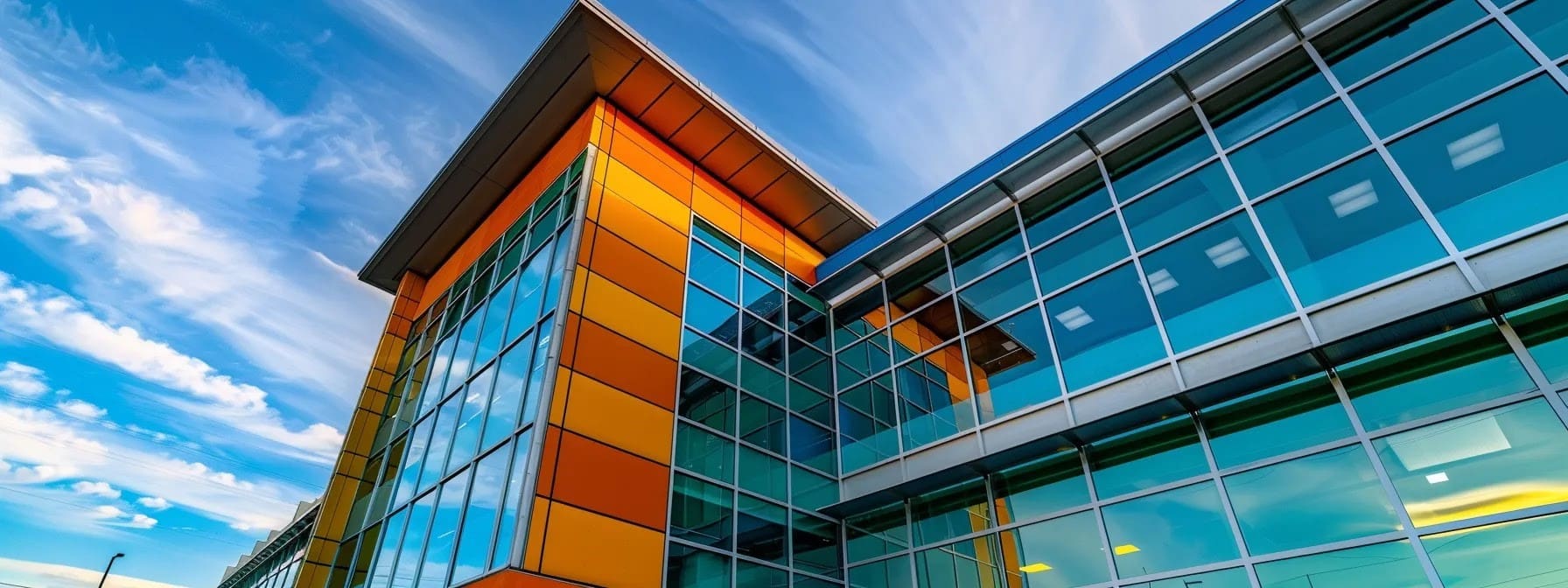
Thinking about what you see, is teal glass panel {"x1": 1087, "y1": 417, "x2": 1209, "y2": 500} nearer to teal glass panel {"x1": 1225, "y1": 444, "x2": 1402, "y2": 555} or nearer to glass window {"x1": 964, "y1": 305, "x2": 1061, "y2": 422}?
teal glass panel {"x1": 1225, "y1": 444, "x2": 1402, "y2": 555}

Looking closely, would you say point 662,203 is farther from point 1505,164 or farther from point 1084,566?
point 1505,164

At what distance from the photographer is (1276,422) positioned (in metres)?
8.95

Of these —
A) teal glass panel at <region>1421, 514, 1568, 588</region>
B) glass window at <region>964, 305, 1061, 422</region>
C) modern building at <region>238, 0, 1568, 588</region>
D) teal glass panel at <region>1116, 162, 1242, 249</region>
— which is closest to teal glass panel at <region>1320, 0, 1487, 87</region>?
modern building at <region>238, 0, 1568, 588</region>

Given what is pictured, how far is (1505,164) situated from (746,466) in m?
10.7

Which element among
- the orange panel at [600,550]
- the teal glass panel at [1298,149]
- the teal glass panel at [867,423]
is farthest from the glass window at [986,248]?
the orange panel at [600,550]

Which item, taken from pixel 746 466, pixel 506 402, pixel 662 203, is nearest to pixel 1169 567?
pixel 746 466

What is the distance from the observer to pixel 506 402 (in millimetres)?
10758

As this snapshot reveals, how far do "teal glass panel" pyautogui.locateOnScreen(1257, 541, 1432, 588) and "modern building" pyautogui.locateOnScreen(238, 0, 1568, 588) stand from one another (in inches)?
1.3

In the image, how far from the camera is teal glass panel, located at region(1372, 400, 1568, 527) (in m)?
6.94

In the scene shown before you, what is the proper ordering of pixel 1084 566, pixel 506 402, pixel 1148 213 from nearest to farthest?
pixel 1084 566, pixel 506 402, pixel 1148 213

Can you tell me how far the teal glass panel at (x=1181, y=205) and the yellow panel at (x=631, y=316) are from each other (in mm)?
7692

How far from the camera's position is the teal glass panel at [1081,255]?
11680 millimetres

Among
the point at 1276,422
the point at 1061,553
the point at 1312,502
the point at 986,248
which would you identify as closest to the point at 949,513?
the point at 1061,553

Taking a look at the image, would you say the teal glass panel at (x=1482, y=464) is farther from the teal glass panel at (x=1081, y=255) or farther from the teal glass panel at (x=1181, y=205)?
the teal glass panel at (x=1081, y=255)
